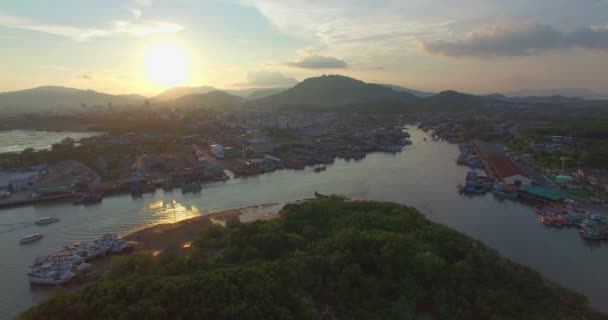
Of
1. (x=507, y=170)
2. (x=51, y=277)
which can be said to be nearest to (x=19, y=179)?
(x=51, y=277)

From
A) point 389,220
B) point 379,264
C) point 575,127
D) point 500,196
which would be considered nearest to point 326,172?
point 500,196

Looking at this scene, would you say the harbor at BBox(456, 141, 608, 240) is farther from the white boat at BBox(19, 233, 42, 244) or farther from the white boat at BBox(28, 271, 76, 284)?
the white boat at BBox(19, 233, 42, 244)

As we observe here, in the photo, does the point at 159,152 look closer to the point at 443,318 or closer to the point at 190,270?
the point at 190,270

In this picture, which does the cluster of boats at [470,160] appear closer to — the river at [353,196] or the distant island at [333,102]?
the river at [353,196]

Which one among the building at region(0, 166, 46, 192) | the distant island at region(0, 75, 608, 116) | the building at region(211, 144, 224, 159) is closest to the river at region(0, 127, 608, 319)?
the building at region(0, 166, 46, 192)

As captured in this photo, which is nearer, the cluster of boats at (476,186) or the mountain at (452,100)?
the cluster of boats at (476,186)

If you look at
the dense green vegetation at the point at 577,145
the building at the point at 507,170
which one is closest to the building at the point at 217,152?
the building at the point at 507,170
